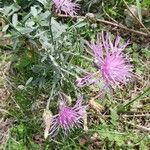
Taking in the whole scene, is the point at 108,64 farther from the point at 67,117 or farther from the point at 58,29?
the point at 58,29

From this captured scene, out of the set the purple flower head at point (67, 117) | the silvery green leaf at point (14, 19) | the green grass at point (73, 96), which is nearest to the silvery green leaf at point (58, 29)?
the green grass at point (73, 96)

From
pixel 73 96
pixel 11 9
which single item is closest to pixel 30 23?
pixel 11 9

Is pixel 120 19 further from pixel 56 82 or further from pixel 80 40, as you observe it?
pixel 56 82

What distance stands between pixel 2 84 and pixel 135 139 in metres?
0.66

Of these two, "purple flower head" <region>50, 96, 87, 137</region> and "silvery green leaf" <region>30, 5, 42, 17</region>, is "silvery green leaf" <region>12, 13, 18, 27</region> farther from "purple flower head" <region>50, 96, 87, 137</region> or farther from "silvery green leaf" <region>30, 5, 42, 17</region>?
"purple flower head" <region>50, 96, 87, 137</region>

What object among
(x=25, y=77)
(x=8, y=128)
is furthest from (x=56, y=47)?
(x=8, y=128)

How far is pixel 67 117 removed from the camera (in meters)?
1.88

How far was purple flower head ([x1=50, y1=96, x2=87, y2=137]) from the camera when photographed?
74.2 inches

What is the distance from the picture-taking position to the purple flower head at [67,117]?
1885 millimetres

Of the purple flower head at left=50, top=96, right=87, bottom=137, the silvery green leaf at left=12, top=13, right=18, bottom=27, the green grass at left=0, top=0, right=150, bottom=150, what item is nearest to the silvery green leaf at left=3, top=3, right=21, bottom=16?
A: the silvery green leaf at left=12, top=13, right=18, bottom=27

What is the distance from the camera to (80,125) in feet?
6.59

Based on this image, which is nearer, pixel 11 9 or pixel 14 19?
pixel 14 19

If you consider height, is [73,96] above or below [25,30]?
below

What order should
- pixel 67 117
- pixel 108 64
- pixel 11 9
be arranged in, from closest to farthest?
pixel 108 64 < pixel 67 117 < pixel 11 9
